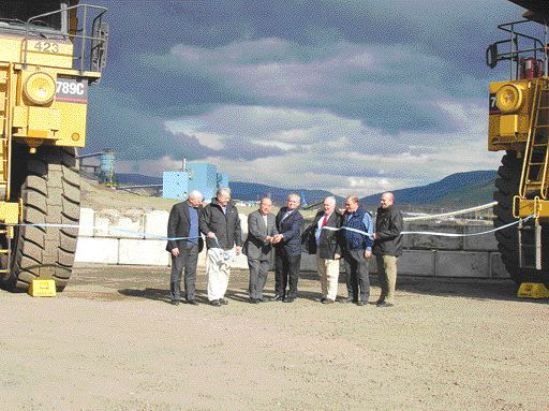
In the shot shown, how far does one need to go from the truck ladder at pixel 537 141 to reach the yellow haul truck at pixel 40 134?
21.3 ft

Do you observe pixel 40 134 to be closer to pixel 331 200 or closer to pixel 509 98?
pixel 331 200

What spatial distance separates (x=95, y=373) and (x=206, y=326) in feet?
9.37

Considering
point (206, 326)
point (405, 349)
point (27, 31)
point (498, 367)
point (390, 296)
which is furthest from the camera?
point (390, 296)

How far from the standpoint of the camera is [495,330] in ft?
31.9

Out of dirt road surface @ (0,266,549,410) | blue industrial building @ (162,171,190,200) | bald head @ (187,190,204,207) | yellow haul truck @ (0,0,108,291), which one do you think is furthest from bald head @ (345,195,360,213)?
blue industrial building @ (162,171,190,200)

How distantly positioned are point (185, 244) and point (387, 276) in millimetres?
2935

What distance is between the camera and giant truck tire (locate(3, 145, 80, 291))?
11.1 metres

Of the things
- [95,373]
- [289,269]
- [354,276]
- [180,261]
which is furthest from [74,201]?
[95,373]

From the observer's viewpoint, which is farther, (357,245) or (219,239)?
(357,245)

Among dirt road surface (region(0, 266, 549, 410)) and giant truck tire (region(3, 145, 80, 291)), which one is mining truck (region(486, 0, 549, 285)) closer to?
dirt road surface (region(0, 266, 549, 410))

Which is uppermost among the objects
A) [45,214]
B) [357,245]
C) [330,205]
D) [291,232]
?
[330,205]

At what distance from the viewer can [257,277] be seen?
12156mm

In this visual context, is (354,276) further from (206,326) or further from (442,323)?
(206,326)

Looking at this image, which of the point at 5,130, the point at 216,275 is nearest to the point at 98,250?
the point at 216,275
